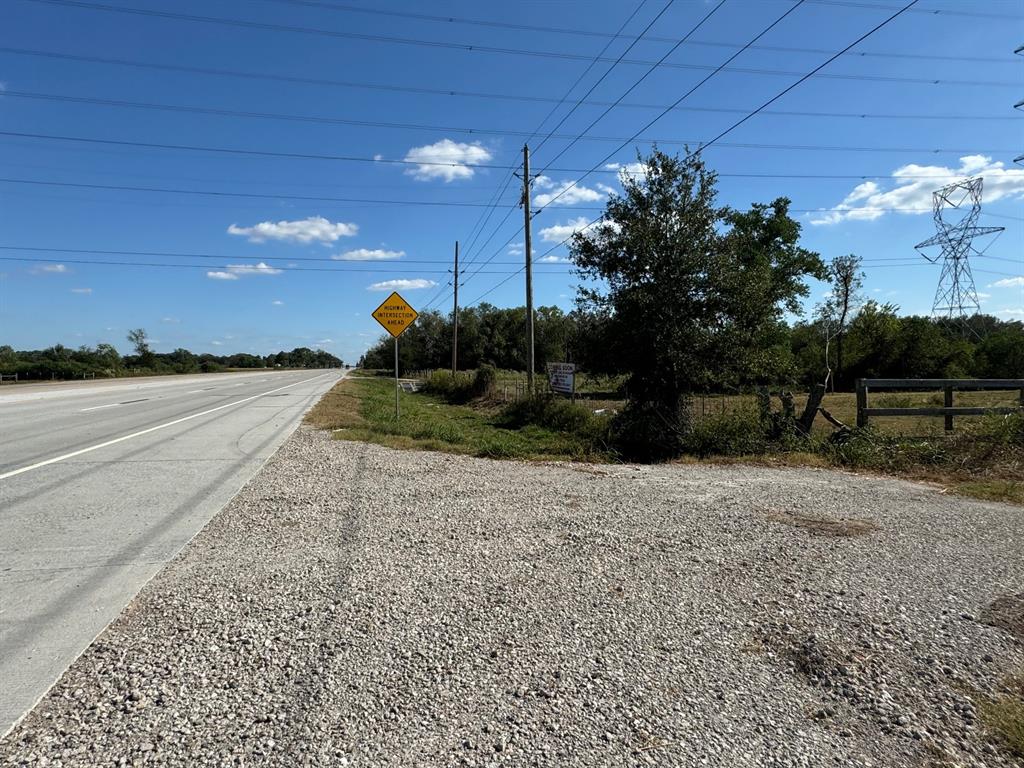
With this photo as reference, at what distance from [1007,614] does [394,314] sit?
13742 mm

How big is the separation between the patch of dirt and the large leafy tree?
7.66 metres

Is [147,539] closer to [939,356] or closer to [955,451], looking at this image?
[955,451]

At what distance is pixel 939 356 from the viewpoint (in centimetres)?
5272

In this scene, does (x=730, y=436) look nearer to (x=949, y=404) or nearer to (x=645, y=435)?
(x=645, y=435)

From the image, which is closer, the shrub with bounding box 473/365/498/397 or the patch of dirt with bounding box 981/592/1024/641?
the patch of dirt with bounding box 981/592/1024/641

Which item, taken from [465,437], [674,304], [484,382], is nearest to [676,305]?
[674,304]

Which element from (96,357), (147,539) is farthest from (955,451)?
(96,357)

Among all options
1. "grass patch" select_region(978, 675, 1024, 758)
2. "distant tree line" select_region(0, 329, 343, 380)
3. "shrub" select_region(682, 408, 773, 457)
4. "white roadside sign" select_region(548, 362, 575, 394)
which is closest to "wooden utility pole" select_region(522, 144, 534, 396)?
"white roadside sign" select_region(548, 362, 575, 394)

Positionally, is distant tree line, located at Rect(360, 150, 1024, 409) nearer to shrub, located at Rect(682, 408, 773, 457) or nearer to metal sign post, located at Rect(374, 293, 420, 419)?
shrub, located at Rect(682, 408, 773, 457)

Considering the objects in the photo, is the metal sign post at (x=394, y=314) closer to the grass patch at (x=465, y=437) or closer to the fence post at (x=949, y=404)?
the grass patch at (x=465, y=437)

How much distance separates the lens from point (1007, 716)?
9.09ft

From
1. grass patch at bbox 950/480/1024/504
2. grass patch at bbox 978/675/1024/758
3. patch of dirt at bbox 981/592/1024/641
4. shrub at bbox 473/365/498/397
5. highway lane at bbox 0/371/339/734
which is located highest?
shrub at bbox 473/365/498/397

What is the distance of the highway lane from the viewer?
354cm

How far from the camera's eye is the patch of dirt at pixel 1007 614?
3.71m
